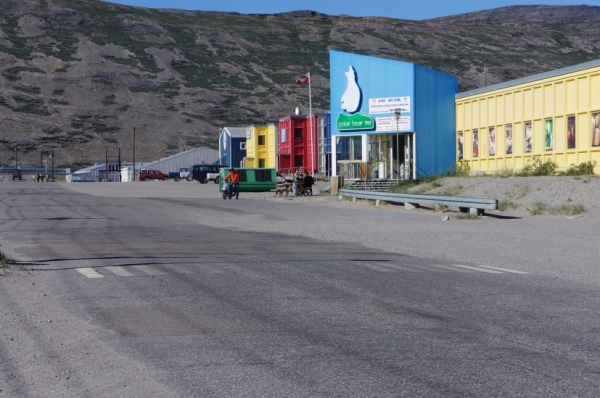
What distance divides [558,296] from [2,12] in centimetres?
17159

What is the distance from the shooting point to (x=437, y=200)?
30703mm

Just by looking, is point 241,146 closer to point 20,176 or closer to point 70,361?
point 20,176

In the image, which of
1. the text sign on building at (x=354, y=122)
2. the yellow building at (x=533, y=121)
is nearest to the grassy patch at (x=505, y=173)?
the yellow building at (x=533, y=121)

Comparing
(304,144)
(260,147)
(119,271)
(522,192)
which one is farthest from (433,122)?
(260,147)

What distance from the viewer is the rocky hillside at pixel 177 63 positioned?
120 m

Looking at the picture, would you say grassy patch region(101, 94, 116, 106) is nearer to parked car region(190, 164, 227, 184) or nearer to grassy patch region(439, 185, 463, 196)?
parked car region(190, 164, 227, 184)

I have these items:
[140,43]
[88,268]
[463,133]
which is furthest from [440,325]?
[140,43]

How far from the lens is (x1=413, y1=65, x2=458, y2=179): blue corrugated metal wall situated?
4794cm

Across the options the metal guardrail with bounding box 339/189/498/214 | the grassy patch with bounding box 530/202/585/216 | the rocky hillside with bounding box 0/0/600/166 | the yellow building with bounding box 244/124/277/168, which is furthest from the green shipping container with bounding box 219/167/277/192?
the rocky hillside with bounding box 0/0/600/166

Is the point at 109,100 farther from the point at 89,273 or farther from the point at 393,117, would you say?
the point at 89,273

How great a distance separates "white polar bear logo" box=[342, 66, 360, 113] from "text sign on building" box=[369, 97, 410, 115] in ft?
3.16

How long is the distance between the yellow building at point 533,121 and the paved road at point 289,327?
69.3ft

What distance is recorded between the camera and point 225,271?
13742 mm

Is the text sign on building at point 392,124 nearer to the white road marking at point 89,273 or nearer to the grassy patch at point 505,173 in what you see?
the grassy patch at point 505,173
